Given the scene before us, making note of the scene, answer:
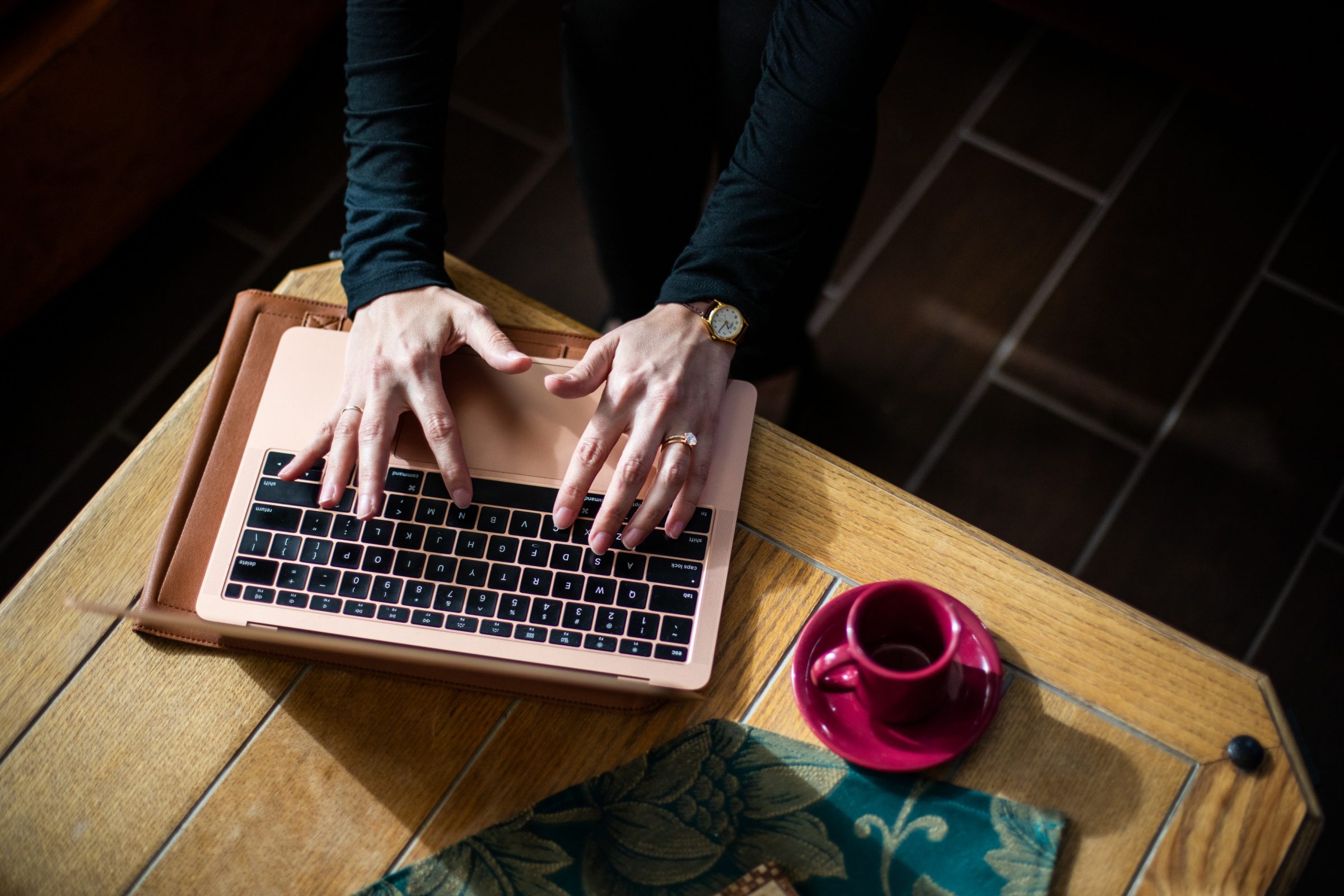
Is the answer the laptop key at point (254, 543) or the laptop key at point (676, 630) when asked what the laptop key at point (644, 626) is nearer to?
the laptop key at point (676, 630)

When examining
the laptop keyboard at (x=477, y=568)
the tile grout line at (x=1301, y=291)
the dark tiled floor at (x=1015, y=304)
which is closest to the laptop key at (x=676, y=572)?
the laptop keyboard at (x=477, y=568)

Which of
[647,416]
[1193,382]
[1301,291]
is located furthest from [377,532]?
[1301,291]

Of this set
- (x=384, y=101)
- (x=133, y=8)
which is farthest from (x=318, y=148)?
(x=384, y=101)

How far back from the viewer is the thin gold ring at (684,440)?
74cm

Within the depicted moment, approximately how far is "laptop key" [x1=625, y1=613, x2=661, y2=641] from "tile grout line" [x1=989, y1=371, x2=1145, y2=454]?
996 millimetres

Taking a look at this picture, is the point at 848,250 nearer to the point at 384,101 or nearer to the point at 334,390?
the point at 384,101

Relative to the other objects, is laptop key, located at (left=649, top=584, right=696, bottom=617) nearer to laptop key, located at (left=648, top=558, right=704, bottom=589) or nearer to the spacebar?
laptop key, located at (left=648, top=558, right=704, bottom=589)

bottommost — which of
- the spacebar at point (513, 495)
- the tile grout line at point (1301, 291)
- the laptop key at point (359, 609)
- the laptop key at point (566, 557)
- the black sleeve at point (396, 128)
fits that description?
the tile grout line at point (1301, 291)

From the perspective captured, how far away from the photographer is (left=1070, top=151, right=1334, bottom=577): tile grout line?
143 cm

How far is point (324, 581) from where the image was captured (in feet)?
2.32

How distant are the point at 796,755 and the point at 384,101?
654mm

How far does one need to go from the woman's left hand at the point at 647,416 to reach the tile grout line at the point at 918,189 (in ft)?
2.51

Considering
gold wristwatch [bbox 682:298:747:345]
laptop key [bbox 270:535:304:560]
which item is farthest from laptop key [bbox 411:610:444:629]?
gold wristwatch [bbox 682:298:747:345]

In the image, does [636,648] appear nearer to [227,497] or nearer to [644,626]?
[644,626]
